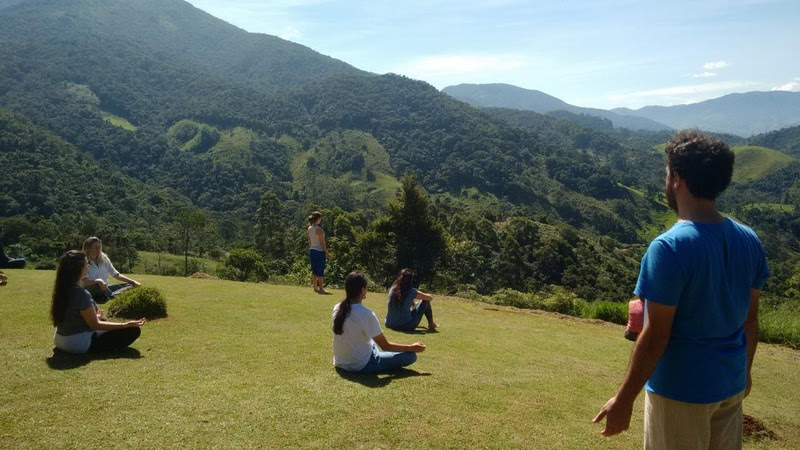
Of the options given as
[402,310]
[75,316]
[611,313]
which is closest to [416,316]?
[402,310]

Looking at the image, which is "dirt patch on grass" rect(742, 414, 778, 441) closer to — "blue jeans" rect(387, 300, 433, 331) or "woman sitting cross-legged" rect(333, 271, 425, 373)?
"woman sitting cross-legged" rect(333, 271, 425, 373)

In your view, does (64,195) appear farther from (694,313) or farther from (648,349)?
(694,313)

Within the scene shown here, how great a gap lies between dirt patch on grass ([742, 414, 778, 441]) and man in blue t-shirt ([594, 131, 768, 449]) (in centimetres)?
426

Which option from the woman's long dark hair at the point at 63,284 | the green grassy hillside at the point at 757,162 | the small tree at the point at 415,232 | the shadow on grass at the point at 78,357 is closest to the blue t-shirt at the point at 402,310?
the shadow on grass at the point at 78,357

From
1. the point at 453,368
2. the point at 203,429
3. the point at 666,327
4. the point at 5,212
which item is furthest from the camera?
the point at 5,212

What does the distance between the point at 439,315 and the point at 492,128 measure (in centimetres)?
17467

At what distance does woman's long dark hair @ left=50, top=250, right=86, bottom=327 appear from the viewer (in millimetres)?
6656

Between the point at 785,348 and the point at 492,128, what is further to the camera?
the point at 492,128

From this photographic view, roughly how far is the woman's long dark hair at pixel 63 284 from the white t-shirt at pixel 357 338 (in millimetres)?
3494

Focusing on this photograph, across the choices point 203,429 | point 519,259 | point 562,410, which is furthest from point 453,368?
point 519,259

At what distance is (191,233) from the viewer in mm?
84875

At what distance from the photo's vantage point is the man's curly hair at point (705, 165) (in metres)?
3.10

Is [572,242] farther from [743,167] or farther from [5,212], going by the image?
[743,167]

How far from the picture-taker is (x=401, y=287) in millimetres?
10156
